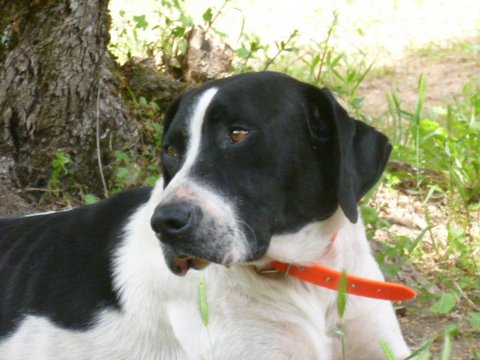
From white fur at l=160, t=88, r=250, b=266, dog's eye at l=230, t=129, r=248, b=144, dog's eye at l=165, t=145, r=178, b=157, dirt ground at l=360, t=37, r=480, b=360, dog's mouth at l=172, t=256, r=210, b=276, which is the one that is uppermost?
dog's eye at l=230, t=129, r=248, b=144

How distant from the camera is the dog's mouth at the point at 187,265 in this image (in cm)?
322

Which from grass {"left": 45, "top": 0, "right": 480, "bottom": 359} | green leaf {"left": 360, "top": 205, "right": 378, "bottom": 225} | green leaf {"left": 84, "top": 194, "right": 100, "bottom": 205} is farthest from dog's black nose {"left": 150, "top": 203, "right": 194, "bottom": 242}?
green leaf {"left": 84, "top": 194, "right": 100, "bottom": 205}

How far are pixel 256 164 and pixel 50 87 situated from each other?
2.24 meters

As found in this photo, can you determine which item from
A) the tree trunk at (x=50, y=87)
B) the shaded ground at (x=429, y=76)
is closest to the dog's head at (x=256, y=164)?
the tree trunk at (x=50, y=87)

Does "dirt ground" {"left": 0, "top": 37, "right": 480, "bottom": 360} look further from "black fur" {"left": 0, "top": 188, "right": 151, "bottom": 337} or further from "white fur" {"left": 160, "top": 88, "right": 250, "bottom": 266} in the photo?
"white fur" {"left": 160, "top": 88, "right": 250, "bottom": 266}

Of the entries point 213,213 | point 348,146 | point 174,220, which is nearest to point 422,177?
point 348,146

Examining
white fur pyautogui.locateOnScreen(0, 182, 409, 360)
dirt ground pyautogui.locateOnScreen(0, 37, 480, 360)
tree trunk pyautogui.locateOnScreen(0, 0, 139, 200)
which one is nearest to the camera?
white fur pyautogui.locateOnScreen(0, 182, 409, 360)

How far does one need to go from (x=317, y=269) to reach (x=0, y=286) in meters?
1.36

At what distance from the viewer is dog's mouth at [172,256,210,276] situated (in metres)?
3.22

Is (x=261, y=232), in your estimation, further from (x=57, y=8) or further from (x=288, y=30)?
(x=288, y=30)

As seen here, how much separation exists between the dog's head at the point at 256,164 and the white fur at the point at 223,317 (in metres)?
0.16

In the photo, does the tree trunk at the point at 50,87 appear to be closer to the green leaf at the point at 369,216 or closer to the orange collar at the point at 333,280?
the green leaf at the point at 369,216

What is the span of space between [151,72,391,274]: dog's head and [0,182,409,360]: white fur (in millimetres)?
159

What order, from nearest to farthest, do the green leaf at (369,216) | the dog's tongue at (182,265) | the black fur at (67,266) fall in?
the dog's tongue at (182,265)
the black fur at (67,266)
the green leaf at (369,216)
